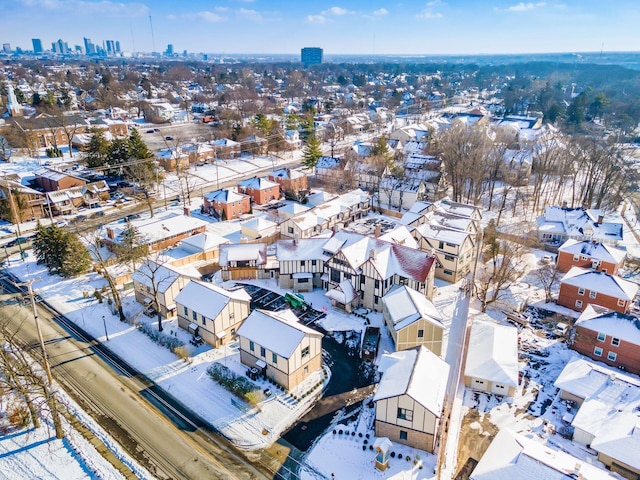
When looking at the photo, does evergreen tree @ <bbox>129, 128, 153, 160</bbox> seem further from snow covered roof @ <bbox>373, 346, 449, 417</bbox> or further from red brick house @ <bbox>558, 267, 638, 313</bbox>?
red brick house @ <bbox>558, 267, 638, 313</bbox>

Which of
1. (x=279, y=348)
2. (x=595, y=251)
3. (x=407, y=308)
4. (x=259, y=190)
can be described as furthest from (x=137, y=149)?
(x=595, y=251)

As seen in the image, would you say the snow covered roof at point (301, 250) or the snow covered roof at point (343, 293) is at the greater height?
the snow covered roof at point (301, 250)

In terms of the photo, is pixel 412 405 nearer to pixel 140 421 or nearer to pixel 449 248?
pixel 140 421

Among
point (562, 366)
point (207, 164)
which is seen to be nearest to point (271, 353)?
point (562, 366)

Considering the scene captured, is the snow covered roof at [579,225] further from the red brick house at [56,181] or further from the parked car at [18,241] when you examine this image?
the red brick house at [56,181]

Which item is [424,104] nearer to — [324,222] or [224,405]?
[324,222]

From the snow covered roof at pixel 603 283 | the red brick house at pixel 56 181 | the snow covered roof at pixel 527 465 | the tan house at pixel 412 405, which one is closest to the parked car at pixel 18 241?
the red brick house at pixel 56 181


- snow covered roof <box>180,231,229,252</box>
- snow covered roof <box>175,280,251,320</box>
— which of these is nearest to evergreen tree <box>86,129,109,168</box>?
snow covered roof <box>180,231,229,252</box>
